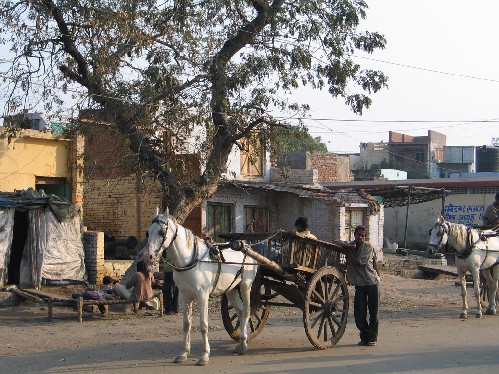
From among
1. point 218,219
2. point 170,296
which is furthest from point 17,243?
point 218,219

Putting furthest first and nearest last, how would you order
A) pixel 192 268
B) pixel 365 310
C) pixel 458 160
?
1. pixel 458 160
2. pixel 365 310
3. pixel 192 268

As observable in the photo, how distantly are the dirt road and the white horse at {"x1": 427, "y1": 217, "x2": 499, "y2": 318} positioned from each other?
604 mm

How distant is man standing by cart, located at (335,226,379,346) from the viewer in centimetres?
1089

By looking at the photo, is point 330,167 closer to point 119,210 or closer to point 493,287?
point 119,210

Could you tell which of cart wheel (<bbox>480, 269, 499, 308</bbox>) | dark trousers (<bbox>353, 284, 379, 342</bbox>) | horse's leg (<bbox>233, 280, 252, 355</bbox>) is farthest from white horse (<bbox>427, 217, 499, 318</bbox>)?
horse's leg (<bbox>233, 280, 252, 355</bbox>)

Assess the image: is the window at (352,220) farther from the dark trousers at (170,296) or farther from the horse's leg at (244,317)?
the horse's leg at (244,317)

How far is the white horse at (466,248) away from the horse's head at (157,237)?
23.0ft

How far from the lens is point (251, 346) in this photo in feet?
35.7

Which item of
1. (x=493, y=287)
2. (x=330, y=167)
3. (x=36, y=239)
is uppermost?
(x=330, y=167)

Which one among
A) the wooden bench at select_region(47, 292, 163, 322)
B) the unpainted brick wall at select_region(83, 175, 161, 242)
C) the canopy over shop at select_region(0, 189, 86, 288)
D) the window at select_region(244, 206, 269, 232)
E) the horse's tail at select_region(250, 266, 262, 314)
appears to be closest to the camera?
the horse's tail at select_region(250, 266, 262, 314)

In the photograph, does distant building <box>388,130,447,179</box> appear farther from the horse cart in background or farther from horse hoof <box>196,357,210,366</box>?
horse hoof <box>196,357,210,366</box>

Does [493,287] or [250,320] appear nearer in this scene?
[250,320]

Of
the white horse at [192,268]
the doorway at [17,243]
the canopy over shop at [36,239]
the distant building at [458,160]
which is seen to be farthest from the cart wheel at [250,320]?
the distant building at [458,160]

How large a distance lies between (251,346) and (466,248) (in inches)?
227
